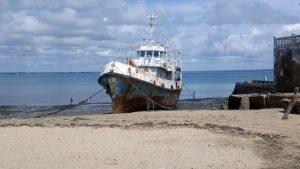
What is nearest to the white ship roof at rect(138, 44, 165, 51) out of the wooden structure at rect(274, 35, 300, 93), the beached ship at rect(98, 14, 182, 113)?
the beached ship at rect(98, 14, 182, 113)

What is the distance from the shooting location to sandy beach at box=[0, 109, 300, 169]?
1156 cm

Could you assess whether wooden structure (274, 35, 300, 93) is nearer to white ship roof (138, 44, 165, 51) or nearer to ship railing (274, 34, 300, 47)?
ship railing (274, 34, 300, 47)

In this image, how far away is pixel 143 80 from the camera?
1179 inches

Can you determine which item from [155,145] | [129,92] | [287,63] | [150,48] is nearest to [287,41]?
[287,63]

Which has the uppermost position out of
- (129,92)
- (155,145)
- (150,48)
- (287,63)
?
(150,48)

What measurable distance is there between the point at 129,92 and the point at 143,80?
1.08 m

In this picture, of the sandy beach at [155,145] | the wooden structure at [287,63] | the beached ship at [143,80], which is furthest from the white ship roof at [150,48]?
the sandy beach at [155,145]

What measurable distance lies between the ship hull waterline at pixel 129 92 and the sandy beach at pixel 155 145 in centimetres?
1012

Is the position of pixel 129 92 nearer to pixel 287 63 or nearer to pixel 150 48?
pixel 150 48

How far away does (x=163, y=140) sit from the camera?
14.8 m

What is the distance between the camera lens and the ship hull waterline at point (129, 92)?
29.1 metres

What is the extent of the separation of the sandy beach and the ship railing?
14053mm

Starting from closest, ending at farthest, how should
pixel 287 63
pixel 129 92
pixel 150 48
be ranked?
1. pixel 129 92
2. pixel 287 63
3. pixel 150 48

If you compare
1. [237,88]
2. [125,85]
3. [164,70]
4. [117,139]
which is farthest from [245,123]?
[237,88]
